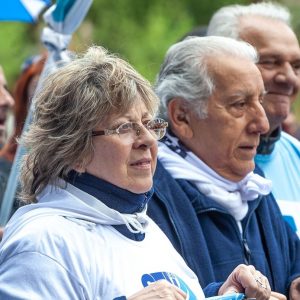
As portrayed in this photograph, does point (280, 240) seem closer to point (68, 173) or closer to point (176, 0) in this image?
point (68, 173)

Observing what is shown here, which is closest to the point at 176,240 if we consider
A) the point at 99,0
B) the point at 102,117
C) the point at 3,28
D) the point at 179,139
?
the point at 179,139

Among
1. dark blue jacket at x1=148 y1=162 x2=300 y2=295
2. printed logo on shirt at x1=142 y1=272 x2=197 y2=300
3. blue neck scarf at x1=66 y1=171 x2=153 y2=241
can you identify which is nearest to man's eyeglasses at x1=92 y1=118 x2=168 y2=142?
blue neck scarf at x1=66 y1=171 x2=153 y2=241

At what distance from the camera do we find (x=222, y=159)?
4590 millimetres

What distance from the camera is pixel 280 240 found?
15.2ft

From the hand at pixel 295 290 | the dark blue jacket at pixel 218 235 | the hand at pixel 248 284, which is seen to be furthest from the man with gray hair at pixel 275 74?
the hand at pixel 248 284

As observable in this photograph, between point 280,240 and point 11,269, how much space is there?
170 centimetres

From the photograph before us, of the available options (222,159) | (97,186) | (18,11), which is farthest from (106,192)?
(18,11)

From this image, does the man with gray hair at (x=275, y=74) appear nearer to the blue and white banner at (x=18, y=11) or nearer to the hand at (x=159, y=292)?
the blue and white banner at (x=18, y=11)

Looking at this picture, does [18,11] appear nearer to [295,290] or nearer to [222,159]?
[222,159]

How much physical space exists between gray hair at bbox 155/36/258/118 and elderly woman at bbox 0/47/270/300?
93 cm

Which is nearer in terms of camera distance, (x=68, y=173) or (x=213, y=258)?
(x=68, y=173)

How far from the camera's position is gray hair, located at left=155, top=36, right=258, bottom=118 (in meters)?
4.60

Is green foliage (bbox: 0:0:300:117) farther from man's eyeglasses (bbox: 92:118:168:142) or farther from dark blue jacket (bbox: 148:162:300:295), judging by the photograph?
man's eyeglasses (bbox: 92:118:168:142)

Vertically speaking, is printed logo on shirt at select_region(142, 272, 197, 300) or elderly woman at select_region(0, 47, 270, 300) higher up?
elderly woman at select_region(0, 47, 270, 300)
